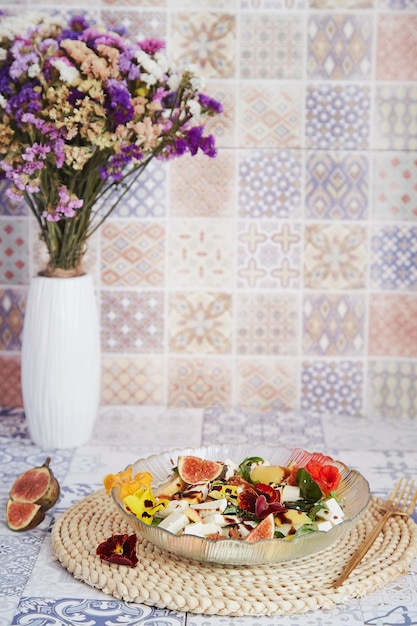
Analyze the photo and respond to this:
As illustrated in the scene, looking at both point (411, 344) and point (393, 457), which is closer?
point (393, 457)

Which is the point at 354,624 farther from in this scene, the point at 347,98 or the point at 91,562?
the point at 347,98

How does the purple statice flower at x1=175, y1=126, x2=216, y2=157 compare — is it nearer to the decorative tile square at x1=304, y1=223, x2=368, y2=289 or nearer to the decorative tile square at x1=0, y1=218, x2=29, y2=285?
the decorative tile square at x1=304, y1=223, x2=368, y2=289

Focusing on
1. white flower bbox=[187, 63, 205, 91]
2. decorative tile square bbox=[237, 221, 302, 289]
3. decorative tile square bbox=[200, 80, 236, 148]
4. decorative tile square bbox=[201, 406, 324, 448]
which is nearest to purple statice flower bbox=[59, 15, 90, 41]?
white flower bbox=[187, 63, 205, 91]

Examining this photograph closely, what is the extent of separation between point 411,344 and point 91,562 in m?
1.09

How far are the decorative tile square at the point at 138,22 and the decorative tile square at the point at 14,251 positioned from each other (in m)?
0.51

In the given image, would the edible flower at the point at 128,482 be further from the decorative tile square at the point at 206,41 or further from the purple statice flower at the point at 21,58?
the decorative tile square at the point at 206,41

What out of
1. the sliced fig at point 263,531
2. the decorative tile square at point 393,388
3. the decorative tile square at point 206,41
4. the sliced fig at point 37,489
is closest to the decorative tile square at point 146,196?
the decorative tile square at point 206,41

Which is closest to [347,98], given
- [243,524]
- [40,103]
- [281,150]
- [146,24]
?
[281,150]

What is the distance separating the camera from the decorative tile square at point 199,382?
2371mm

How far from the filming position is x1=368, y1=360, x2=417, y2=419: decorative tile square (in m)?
2.35

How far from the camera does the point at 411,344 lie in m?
2.34

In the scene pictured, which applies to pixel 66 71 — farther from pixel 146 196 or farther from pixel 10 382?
pixel 10 382

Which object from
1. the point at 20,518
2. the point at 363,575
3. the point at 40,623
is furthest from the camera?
the point at 20,518

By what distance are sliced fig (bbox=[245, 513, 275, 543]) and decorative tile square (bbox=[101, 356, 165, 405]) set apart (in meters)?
0.94
